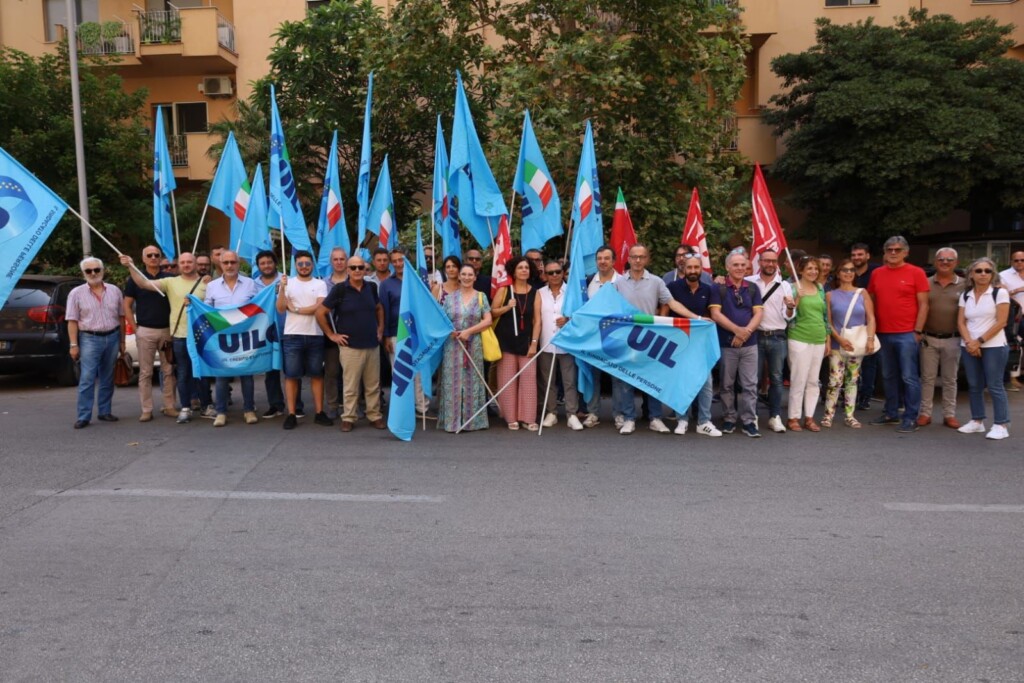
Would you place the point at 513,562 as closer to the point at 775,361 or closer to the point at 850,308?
the point at 775,361

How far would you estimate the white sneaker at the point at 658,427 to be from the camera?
8.64m

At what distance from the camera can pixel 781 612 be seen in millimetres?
4109

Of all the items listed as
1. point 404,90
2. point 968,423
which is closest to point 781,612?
point 968,423

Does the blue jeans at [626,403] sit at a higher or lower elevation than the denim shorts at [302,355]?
lower

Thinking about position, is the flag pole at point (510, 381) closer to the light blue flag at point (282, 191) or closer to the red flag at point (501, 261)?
the red flag at point (501, 261)

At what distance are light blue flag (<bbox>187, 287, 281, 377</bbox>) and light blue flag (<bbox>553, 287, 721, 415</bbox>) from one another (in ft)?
10.2

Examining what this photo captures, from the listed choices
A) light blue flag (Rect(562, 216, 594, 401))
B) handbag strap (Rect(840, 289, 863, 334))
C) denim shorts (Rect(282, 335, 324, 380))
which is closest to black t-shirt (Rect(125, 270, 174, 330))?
denim shorts (Rect(282, 335, 324, 380))

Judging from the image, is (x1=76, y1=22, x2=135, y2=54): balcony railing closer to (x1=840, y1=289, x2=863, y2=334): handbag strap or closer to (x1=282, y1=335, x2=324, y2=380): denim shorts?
(x1=282, y1=335, x2=324, y2=380): denim shorts

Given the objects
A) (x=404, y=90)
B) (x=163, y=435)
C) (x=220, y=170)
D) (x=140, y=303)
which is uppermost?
(x=404, y=90)

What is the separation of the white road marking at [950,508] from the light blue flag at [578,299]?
3480 mm

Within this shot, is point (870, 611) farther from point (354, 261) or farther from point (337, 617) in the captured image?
point (354, 261)

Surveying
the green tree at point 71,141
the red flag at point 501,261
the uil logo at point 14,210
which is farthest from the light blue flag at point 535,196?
the green tree at point 71,141

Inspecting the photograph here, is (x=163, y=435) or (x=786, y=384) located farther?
(x=786, y=384)

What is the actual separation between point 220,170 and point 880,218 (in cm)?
1498
